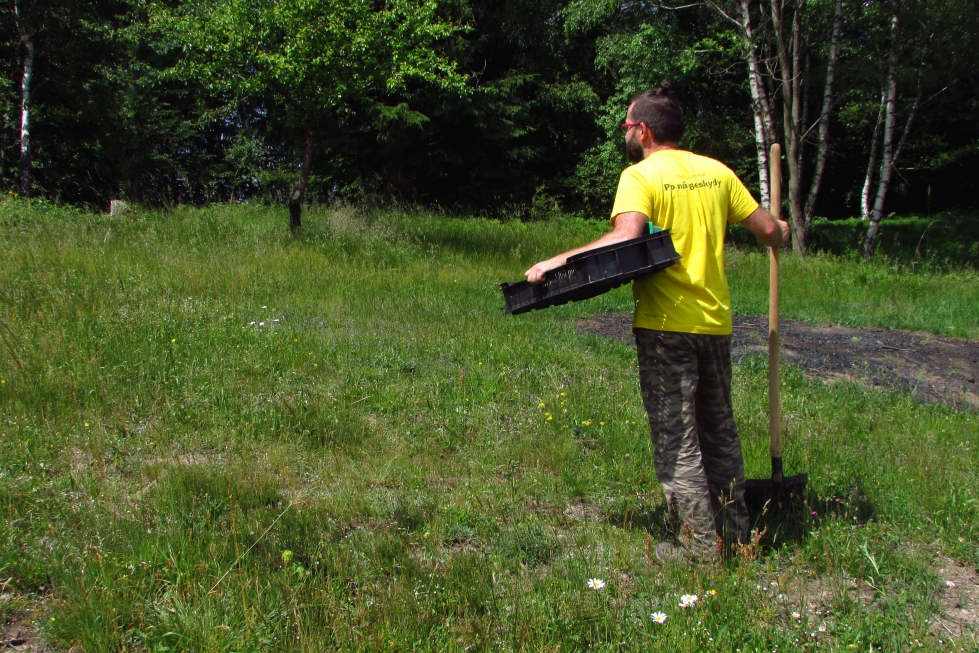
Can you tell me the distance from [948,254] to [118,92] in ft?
83.6

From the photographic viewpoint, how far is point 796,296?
11.1 meters

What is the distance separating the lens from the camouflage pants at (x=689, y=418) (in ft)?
10.8

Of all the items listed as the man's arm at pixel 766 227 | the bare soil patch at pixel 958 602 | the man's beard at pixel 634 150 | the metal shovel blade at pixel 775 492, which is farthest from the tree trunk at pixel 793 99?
the man's beard at pixel 634 150

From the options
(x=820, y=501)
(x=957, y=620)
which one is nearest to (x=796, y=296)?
(x=820, y=501)

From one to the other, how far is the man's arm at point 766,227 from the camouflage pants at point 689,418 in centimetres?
53

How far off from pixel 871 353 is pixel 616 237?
5.81 metres

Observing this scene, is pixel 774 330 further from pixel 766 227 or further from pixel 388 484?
pixel 388 484

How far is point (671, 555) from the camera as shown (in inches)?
134

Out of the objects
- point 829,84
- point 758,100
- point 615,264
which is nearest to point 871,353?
point 615,264

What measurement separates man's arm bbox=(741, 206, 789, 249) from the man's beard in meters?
0.55

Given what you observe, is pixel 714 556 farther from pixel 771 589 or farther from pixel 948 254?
pixel 948 254

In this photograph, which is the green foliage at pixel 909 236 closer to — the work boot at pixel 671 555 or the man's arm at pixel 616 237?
the work boot at pixel 671 555

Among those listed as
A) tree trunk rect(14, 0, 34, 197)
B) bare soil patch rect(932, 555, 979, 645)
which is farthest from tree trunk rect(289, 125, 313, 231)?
tree trunk rect(14, 0, 34, 197)

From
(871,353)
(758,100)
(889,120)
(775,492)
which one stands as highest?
(758,100)
